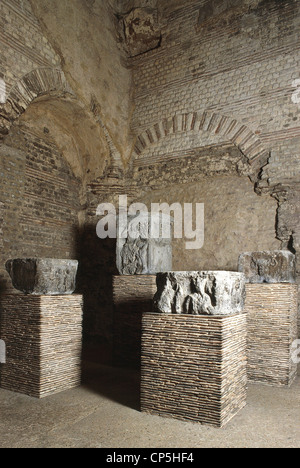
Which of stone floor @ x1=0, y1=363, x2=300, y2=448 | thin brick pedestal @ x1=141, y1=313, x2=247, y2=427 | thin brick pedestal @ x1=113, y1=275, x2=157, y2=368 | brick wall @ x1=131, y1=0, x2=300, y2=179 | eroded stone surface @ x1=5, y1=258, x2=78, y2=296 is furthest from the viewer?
brick wall @ x1=131, y1=0, x2=300, y2=179

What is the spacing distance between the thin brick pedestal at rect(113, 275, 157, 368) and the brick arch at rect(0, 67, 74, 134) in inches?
108

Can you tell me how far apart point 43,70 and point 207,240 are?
3770 mm

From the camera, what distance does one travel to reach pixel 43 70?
5871mm

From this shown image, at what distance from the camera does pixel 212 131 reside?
6.62 meters

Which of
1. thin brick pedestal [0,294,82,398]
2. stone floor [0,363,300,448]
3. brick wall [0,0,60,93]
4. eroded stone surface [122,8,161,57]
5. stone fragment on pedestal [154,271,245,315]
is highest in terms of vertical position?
eroded stone surface [122,8,161,57]

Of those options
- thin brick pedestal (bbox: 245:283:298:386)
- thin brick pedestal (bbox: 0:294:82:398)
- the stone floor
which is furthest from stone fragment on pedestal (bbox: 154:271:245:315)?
thin brick pedestal (bbox: 0:294:82:398)

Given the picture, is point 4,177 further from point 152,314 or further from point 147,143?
point 152,314

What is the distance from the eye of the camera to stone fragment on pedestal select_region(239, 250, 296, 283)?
4743mm

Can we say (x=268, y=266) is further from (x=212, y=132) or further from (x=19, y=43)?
(x=19, y=43)

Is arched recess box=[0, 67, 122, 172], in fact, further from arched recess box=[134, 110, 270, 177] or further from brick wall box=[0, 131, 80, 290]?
arched recess box=[134, 110, 270, 177]

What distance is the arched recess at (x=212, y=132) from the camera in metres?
6.14

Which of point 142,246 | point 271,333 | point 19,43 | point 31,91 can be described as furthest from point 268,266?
point 19,43

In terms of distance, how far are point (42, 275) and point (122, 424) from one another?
179 cm
